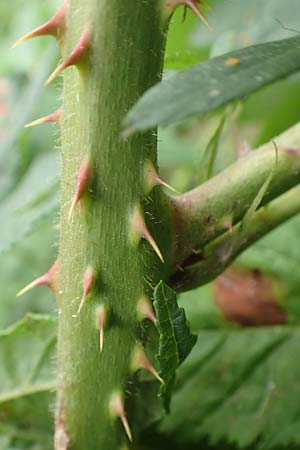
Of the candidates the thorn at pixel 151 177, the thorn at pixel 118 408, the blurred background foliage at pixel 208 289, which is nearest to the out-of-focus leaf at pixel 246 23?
the blurred background foliage at pixel 208 289

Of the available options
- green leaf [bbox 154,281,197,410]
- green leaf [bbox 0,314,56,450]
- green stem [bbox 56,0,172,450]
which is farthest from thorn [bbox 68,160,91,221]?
green leaf [bbox 0,314,56,450]

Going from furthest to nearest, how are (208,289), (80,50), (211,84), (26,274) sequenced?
(26,274)
(208,289)
(80,50)
(211,84)

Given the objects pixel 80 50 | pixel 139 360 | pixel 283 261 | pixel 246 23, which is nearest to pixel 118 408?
pixel 139 360

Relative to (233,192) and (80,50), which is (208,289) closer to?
(233,192)

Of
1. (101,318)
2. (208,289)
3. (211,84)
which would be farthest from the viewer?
(208,289)

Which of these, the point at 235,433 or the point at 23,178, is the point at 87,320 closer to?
the point at 235,433

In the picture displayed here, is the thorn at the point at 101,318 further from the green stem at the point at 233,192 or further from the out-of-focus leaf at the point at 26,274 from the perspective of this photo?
the out-of-focus leaf at the point at 26,274
